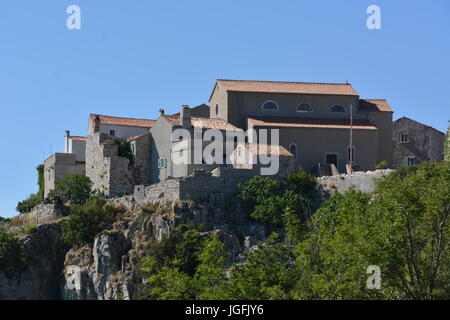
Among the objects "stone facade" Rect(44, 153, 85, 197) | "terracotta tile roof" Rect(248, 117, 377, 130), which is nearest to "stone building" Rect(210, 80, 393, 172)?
"terracotta tile roof" Rect(248, 117, 377, 130)

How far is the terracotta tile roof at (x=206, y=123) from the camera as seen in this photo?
82.8 m

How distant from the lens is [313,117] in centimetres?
8856

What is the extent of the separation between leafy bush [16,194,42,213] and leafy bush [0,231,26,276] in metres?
12.2

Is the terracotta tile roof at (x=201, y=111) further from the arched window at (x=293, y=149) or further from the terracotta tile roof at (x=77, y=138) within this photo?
the arched window at (x=293, y=149)

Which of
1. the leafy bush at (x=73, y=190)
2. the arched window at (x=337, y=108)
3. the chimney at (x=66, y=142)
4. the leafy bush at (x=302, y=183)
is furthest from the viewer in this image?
the chimney at (x=66, y=142)

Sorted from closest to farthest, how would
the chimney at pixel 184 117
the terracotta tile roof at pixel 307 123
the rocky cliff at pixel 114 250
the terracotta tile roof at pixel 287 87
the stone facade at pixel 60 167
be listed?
the rocky cliff at pixel 114 250 < the chimney at pixel 184 117 < the terracotta tile roof at pixel 307 123 < the terracotta tile roof at pixel 287 87 < the stone facade at pixel 60 167

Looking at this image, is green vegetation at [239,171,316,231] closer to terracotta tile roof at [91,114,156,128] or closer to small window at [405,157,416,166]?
small window at [405,157,416,166]

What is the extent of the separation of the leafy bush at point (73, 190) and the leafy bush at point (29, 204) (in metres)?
6.18

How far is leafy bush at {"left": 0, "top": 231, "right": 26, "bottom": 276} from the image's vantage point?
258 feet

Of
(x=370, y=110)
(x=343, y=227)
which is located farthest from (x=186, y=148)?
(x=343, y=227)

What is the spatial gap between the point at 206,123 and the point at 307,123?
8.61 metres

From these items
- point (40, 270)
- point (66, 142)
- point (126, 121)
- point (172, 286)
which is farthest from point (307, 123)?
point (172, 286)

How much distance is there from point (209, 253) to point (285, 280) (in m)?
9.42

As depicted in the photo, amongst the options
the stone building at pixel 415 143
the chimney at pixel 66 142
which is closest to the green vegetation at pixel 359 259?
the stone building at pixel 415 143
